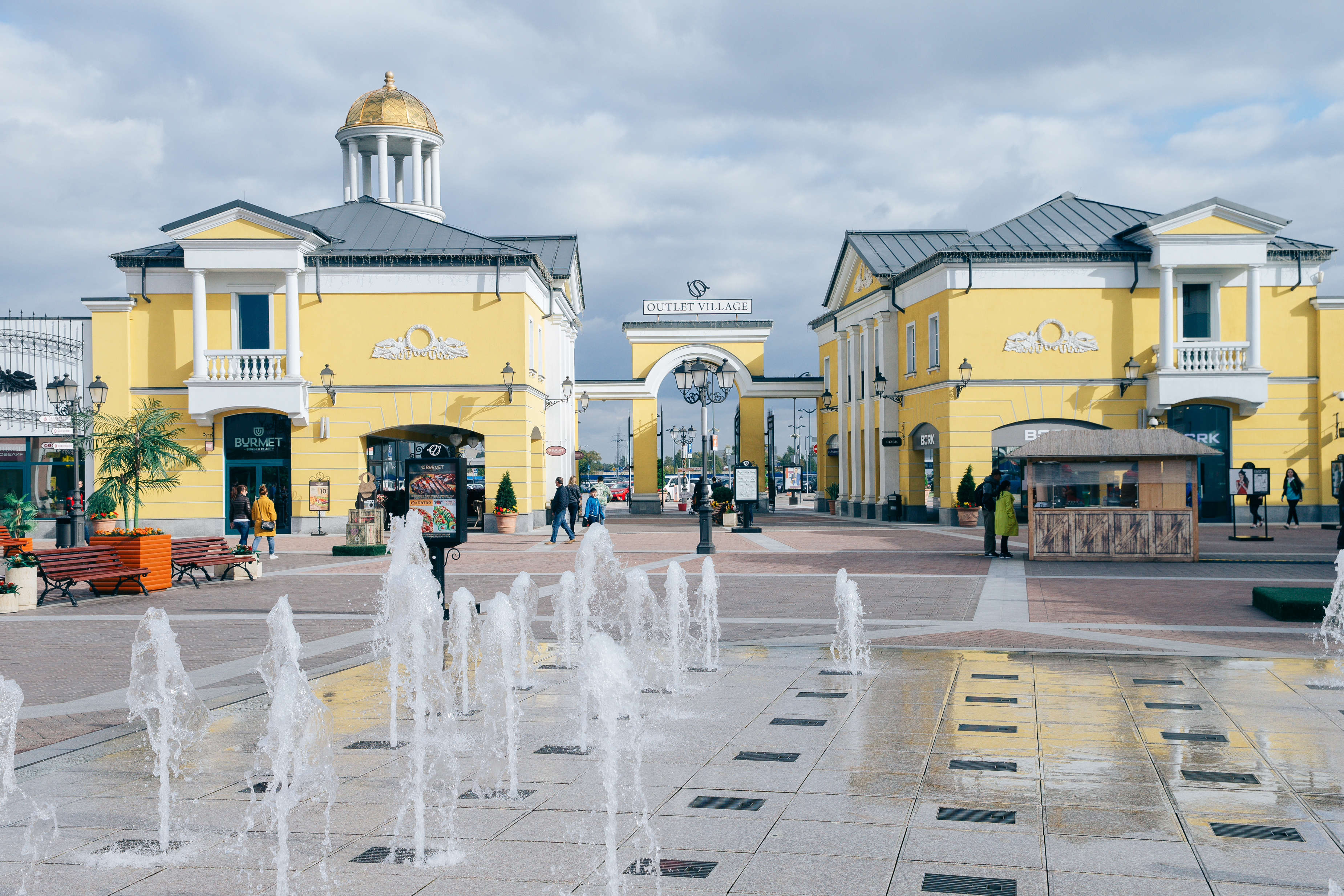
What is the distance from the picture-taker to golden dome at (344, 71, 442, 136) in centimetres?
3547

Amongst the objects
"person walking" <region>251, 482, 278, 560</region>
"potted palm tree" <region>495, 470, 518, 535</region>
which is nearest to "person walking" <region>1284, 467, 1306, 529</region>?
"potted palm tree" <region>495, 470, 518, 535</region>

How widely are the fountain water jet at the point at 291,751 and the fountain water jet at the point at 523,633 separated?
1.79 meters

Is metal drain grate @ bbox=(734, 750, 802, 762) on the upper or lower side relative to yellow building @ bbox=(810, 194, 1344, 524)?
lower

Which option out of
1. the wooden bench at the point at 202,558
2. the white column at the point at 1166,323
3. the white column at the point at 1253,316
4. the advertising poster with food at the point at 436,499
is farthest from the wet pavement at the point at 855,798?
the white column at the point at 1253,316

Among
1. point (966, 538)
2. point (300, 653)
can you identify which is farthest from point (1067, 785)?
point (966, 538)

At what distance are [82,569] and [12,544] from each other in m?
3.92

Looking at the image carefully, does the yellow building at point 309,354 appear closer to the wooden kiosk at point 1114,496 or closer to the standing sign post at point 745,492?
the standing sign post at point 745,492

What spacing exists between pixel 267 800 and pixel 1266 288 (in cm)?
3316

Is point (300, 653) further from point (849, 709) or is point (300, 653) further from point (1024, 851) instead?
point (1024, 851)

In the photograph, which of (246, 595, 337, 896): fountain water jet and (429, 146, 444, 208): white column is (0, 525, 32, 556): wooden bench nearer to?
(246, 595, 337, 896): fountain water jet

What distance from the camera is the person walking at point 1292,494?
29375mm

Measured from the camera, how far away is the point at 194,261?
96.6 feet

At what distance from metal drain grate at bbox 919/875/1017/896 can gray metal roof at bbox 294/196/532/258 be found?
1087 inches

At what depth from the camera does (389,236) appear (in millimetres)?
32031
